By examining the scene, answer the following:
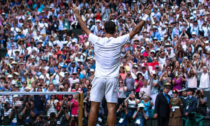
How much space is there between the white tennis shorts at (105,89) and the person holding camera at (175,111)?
810 centimetres

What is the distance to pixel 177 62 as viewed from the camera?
16172 millimetres

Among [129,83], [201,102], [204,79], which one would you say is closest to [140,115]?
[129,83]

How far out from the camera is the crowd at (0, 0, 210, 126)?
32.8ft

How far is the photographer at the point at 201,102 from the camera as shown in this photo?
14.4 meters

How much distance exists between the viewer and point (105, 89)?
6.52 metres

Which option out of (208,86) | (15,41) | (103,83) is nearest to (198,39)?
(208,86)

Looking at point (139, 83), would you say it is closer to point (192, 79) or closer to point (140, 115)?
point (140, 115)

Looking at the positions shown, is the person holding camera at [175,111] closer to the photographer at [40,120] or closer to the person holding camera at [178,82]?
the person holding camera at [178,82]

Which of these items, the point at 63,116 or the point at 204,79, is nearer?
the point at 63,116

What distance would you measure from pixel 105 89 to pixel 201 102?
9.00m

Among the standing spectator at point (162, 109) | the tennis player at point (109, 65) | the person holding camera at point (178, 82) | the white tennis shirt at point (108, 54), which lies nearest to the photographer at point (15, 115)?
the tennis player at point (109, 65)

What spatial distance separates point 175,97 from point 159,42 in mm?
4620

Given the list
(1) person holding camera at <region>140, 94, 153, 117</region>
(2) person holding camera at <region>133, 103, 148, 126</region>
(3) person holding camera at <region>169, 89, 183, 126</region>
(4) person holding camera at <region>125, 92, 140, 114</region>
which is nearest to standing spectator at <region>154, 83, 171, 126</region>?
(3) person holding camera at <region>169, 89, 183, 126</region>

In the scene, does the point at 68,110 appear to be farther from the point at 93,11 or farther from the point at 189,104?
the point at 93,11
